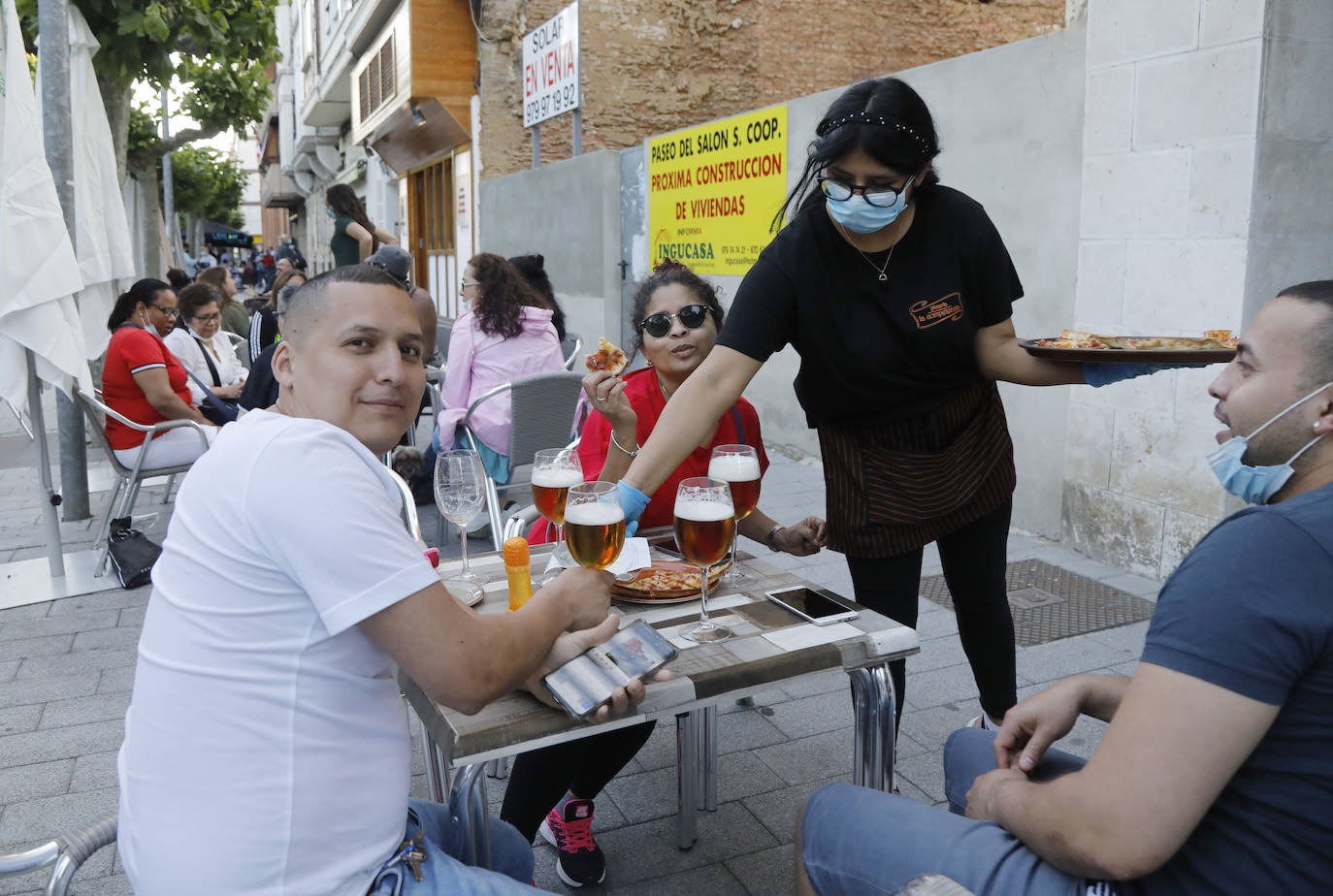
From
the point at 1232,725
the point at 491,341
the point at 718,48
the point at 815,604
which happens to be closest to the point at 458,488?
the point at 815,604

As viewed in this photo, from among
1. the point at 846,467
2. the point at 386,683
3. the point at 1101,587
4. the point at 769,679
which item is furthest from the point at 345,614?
the point at 1101,587

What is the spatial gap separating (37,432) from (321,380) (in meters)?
4.35

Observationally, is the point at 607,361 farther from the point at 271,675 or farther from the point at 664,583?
the point at 271,675

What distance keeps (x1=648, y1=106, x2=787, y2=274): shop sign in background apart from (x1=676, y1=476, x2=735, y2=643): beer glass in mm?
5725

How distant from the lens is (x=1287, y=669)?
3.73ft

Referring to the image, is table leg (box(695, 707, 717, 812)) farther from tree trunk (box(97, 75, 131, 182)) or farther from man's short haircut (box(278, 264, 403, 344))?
tree trunk (box(97, 75, 131, 182))

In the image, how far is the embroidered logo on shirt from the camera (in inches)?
96.0

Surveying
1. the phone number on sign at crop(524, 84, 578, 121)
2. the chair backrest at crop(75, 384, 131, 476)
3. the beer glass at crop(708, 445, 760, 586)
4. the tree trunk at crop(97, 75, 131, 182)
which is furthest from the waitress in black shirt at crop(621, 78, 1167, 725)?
the phone number on sign at crop(524, 84, 578, 121)

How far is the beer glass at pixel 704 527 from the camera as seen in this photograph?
1.80m

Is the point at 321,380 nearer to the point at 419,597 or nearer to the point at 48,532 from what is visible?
the point at 419,597

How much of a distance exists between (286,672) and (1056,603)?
3.93m

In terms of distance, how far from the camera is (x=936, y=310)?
96.6 inches

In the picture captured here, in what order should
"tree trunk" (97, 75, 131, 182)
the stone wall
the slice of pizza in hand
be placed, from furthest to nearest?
"tree trunk" (97, 75, 131, 182), the stone wall, the slice of pizza in hand

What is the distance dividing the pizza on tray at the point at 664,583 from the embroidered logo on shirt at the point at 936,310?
804 mm
